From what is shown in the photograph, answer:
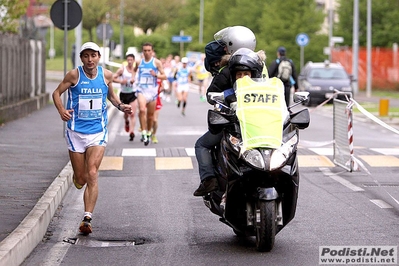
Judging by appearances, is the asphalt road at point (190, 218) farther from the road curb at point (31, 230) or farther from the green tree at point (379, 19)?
the green tree at point (379, 19)

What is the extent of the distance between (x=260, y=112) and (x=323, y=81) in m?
30.2

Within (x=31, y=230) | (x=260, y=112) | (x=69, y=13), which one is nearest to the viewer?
(x=260, y=112)

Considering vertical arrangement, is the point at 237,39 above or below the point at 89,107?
above

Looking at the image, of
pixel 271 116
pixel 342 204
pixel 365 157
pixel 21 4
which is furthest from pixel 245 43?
pixel 21 4

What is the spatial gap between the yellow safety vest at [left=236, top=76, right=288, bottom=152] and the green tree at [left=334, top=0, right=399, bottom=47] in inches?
2056

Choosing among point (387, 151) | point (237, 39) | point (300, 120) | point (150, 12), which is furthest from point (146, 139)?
point (150, 12)

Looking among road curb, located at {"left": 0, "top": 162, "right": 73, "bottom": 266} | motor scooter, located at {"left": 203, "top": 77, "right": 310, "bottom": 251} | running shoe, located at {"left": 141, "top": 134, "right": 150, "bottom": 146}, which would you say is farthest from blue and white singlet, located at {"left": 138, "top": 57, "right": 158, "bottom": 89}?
motor scooter, located at {"left": 203, "top": 77, "right": 310, "bottom": 251}

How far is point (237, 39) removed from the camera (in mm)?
9352

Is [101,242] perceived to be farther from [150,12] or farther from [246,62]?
[150,12]

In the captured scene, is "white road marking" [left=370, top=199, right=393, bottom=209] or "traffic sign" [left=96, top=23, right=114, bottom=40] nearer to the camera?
"white road marking" [left=370, top=199, right=393, bottom=209]

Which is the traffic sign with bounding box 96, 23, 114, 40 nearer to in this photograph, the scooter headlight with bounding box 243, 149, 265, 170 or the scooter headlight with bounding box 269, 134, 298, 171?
the scooter headlight with bounding box 269, 134, 298, 171

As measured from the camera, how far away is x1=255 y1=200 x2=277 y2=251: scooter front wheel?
321 inches

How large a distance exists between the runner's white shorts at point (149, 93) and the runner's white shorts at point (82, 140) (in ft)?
31.9

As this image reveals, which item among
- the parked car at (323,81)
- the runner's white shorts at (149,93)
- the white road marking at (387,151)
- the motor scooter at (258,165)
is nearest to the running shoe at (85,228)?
the motor scooter at (258,165)
